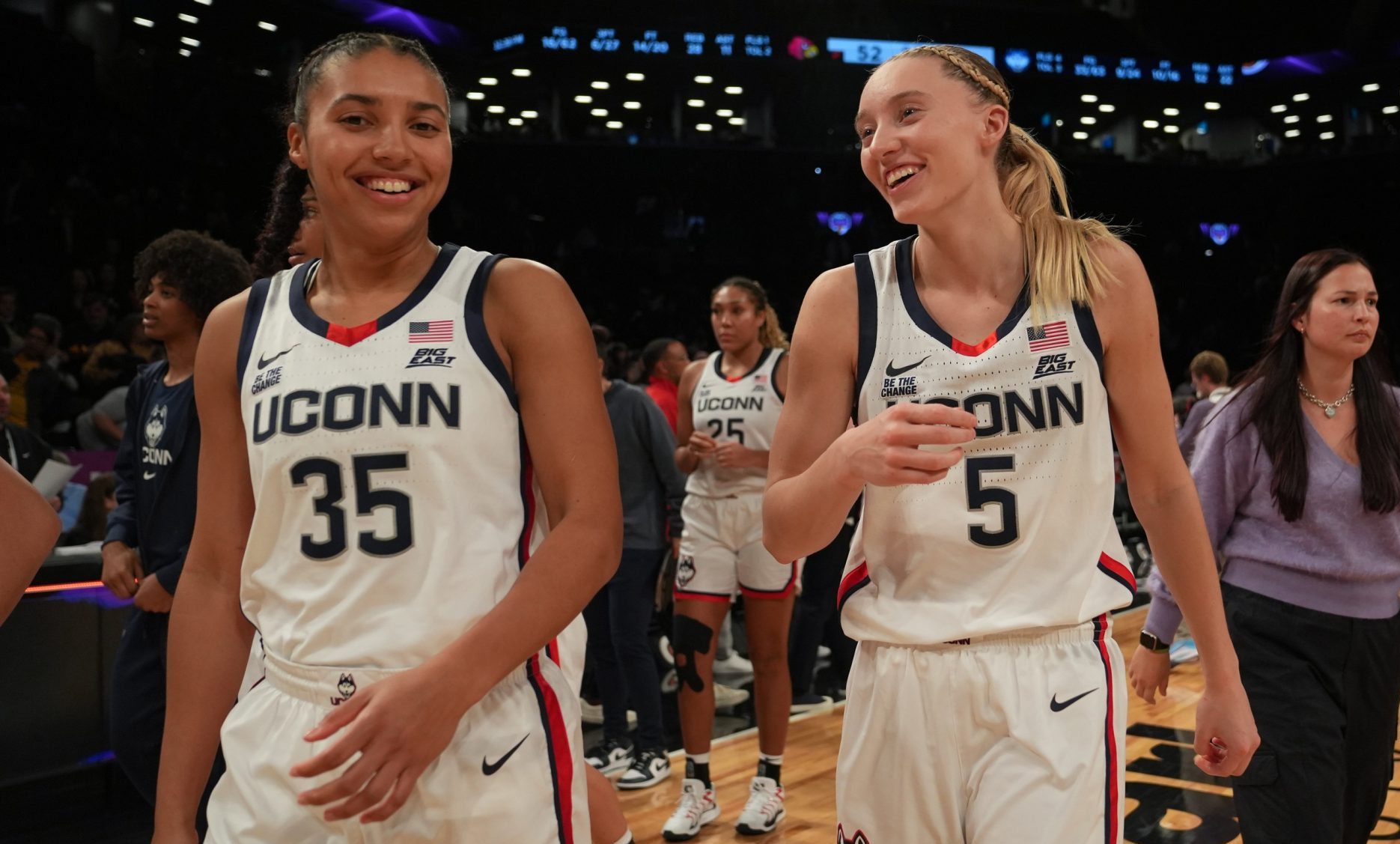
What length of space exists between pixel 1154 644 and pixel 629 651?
2.74 m

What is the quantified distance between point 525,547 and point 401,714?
13.6 inches

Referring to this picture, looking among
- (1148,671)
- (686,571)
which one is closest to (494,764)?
(1148,671)

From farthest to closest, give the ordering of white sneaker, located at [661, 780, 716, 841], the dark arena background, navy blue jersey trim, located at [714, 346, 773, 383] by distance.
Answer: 1. the dark arena background
2. navy blue jersey trim, located at [714, 346, 773, 383]
3. white sneaker, located at [661, 780, 716, 841]

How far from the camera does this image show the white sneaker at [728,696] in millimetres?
6473

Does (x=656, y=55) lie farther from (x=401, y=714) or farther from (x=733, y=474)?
(x=401, y=714)

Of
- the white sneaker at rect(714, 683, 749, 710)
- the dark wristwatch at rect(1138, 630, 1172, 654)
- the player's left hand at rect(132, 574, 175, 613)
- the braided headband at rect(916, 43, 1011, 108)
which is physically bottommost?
the white sneaker at rect(714, 683, 749, 710)

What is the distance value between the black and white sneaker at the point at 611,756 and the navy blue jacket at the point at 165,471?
7.27ft

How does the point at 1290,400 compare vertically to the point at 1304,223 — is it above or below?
below

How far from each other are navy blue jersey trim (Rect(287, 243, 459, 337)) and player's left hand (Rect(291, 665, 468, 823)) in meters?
0.53

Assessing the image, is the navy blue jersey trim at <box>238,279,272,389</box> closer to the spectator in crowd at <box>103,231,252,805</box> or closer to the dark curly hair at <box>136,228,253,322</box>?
the spectator in crowd at <box>103,231,252,805</box>

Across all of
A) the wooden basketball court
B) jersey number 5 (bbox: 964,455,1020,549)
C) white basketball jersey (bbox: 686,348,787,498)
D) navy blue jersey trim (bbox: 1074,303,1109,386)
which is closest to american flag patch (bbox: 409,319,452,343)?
jersey number 5 (bbox: 964,455,1020,549)

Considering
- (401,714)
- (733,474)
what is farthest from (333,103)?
(733,474)

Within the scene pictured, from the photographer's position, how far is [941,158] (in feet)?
6.41

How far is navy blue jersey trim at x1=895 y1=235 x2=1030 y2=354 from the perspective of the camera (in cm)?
197
